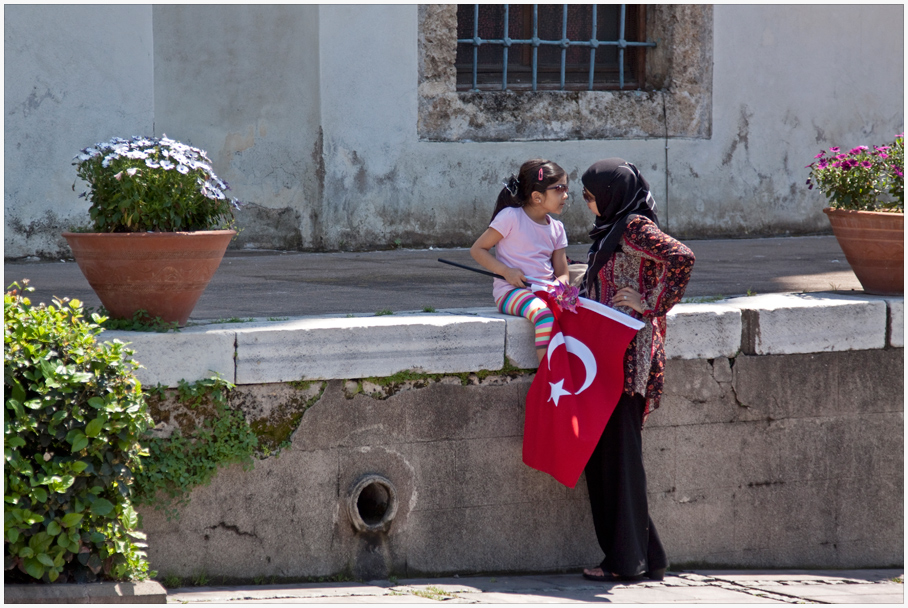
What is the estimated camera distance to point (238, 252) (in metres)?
7.22

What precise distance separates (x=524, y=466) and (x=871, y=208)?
2015 millimetres

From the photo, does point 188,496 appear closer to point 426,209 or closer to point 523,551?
point 523,551

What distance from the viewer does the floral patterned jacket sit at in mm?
3596

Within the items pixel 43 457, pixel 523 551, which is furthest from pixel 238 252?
pixel 43 457

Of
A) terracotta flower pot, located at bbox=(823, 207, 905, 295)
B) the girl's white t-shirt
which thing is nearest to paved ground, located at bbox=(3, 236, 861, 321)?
terracotta flower pot, located at bbox=(823, 207, 905, 295)

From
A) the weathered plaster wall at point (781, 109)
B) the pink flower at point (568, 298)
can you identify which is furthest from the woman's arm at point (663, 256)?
the weathered plaster wall at point (781, 109)

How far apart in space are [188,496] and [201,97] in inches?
168

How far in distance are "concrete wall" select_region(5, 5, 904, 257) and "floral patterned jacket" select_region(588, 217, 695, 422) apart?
12.4 ft

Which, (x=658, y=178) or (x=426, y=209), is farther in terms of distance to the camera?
(x=658, y=178)

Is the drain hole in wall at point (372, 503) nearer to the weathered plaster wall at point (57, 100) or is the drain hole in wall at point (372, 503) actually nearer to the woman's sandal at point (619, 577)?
the woman's sandal at point (619, 577)

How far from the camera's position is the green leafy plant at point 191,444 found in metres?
3.42

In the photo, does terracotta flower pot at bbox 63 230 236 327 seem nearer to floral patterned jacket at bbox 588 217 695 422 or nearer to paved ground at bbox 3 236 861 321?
paved ground at bbox 3 236 861 321

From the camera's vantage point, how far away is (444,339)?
385cm

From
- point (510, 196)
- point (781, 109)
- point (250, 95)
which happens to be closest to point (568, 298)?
point (510, 196)
